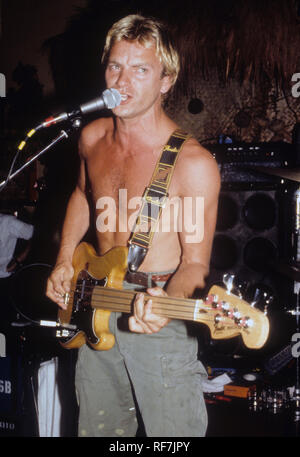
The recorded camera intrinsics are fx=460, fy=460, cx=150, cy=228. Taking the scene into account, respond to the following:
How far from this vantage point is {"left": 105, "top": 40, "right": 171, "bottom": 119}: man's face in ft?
7.75

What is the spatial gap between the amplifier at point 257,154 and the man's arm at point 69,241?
2109 mm

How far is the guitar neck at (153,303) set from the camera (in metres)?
1.81

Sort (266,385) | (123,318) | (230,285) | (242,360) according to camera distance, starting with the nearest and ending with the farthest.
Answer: (230,285), (123,318), (266,385), (242,360)

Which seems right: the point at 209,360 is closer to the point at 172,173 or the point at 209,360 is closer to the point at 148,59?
the point at 172,173


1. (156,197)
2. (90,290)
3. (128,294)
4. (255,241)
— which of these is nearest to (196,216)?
(156,197)

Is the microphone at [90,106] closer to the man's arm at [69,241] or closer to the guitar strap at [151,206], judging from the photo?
the guitar strap at [151,206]

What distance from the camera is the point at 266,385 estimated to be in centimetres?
411

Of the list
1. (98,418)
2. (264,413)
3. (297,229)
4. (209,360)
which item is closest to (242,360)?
(209,360)

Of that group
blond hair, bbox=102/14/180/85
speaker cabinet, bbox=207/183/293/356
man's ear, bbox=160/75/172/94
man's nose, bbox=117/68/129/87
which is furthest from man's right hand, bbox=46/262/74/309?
speaker cabinet, bbox=207/183/293/356

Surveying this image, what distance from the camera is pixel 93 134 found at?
2684 mm

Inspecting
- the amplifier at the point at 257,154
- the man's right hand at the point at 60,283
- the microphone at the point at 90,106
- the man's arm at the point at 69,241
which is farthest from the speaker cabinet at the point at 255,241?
the microphone at the point at 90,106

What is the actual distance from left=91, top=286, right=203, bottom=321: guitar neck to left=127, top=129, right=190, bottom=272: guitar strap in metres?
0.17

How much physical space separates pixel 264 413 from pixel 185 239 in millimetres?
2329

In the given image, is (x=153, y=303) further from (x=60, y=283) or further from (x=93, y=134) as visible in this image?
(x=93, y=134)
